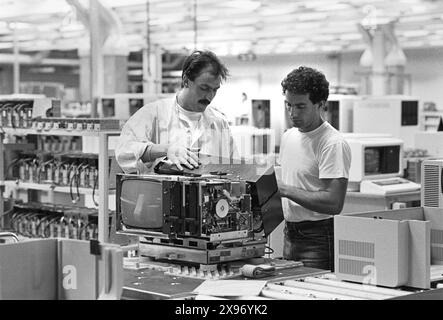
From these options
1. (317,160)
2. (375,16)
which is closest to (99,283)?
(317,160)

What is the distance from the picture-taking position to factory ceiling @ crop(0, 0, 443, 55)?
11273 mm

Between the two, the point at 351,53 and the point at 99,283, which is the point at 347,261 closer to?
the point at 99,283

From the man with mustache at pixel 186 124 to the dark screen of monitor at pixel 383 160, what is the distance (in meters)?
2.40

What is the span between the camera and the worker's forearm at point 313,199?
3416 mm

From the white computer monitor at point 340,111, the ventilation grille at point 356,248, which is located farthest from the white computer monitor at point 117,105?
the ventilation grille at point 356,248

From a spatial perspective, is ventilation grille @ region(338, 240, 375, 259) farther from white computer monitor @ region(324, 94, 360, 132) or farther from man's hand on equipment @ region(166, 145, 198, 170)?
white computer monitor @ region(324, 94, 360, 132)

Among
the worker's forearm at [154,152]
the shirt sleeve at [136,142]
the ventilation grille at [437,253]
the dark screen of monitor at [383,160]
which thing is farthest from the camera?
the dark screen of monitor at [383,160]

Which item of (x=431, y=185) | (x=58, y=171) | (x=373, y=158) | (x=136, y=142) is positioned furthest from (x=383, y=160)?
(x=136, y=142)

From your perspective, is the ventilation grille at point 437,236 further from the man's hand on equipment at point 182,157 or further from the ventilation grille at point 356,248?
the man's hand on equipment at point 182,157

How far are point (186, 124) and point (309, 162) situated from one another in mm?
575
